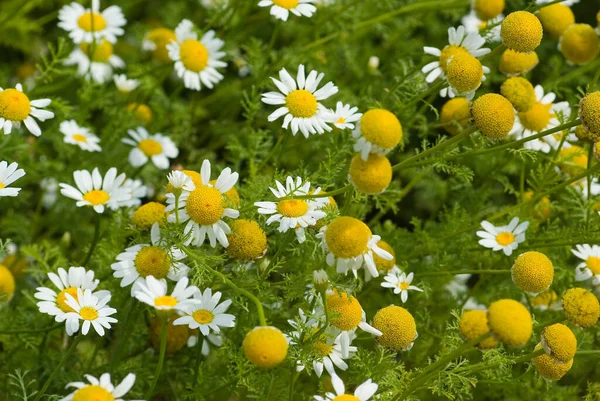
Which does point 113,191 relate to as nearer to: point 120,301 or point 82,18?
point 120,301

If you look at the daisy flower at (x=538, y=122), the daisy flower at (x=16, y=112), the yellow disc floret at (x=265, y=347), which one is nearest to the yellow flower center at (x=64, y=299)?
the daisy flower at (x=16, y=112)

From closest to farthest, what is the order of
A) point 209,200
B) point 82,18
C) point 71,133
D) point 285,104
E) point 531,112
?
point 209,200 < point 285,104 < point 531,112 < point 71,133 < point 82,18

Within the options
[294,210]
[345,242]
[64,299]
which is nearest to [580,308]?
[345,242]

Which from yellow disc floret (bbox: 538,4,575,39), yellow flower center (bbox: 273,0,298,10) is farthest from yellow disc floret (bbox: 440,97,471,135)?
yellow flower center (bbox: 273,0,298,10)

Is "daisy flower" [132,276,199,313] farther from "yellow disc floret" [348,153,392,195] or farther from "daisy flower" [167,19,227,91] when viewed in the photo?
"daisy flower" [167,19,227,91]

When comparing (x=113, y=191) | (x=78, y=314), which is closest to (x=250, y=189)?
(x=113, y=191)
